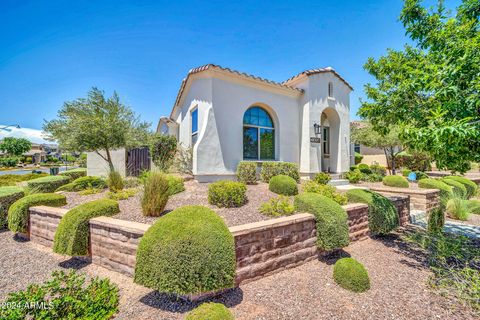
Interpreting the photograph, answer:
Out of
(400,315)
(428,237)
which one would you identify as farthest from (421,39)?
(400,315)

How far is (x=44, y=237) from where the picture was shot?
4.93 metres

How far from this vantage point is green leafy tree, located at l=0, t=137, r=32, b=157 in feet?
136

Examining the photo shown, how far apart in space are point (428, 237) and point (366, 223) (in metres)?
1.59

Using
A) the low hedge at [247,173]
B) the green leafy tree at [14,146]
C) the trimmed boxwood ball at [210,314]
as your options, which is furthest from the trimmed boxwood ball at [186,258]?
the green leafy tree at [14,146]

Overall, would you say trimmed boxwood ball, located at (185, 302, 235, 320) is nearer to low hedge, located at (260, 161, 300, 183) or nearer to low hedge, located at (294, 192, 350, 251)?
low hedge, located at (294, 192, 350, 251)

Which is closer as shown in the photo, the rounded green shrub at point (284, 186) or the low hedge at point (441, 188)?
the rounded green shrub at point (284, 186)

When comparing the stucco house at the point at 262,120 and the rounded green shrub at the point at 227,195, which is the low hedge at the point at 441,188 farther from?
the rounded green shrub at the point at 227,195

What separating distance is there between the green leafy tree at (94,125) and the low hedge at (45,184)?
1724 millimetres

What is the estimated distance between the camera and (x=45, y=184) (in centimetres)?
777

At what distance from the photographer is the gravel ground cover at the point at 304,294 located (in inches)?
107

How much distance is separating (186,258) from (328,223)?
9.34 ft

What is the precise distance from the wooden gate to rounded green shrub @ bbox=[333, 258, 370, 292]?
11.9 meters

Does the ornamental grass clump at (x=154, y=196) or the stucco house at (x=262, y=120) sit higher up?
the stucco house at (x=262, y=120)

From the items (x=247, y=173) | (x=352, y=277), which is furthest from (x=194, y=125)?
(x=352, y=277)
